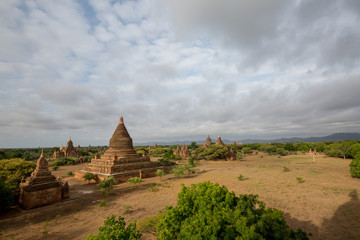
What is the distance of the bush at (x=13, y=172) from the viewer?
15.3 meters

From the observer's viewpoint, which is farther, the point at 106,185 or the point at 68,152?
the point at 68,152

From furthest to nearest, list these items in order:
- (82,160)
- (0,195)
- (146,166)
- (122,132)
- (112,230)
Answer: (82,160) < (122,132) < (146,166) < (0,195) < (112,230)

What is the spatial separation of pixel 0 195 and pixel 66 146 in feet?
174

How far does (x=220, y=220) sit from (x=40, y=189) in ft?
54.1

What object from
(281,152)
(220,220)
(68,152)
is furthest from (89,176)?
(281,152)

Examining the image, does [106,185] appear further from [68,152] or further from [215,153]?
[68,152]

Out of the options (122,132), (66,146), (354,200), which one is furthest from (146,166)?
(66,146)

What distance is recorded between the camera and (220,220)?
5.79 meters

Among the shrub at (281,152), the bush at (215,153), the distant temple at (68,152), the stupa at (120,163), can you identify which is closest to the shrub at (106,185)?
the stupa at (120,163)

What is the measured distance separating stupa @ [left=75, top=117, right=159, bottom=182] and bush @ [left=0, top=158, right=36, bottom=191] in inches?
311

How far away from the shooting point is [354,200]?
536 inches

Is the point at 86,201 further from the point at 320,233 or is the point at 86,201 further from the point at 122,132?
the point at 320,233

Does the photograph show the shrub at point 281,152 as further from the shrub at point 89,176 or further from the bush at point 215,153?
the shrub at point 89,176

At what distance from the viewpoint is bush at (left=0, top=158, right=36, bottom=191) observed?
50.1 feet
